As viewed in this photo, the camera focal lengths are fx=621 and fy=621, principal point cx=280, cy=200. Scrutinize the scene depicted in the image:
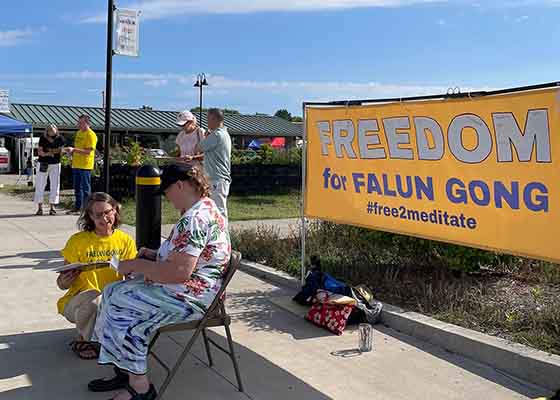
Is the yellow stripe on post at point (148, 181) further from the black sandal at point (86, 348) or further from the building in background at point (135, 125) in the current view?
the building in background at point (135, 125)

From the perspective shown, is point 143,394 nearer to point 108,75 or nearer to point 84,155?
point 108,75

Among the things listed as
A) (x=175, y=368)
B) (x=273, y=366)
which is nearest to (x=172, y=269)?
(x=175, y=368)

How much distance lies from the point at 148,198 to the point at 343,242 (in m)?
2.64

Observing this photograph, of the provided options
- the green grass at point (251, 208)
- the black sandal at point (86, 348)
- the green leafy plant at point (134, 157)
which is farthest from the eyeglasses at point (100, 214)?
the green leafy plant at point (134, 157)

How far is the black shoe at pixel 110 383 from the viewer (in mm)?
3686

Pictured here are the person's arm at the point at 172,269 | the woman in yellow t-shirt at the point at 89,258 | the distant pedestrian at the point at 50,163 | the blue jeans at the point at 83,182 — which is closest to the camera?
the person's arm at the point at 172,269

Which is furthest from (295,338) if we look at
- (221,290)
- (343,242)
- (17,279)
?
(17,279)

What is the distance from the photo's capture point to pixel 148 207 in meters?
5.64

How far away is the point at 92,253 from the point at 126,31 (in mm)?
5579

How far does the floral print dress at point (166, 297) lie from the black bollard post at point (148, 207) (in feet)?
6.69

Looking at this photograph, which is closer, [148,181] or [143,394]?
[143,394]

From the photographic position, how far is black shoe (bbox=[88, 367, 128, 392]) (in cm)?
369

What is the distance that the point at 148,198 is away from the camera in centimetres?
560

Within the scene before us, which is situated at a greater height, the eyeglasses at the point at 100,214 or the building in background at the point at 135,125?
the building in background at the point at 135,125
